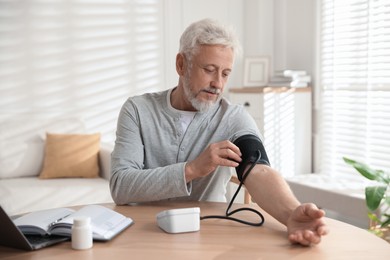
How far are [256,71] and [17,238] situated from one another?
11.7 feet

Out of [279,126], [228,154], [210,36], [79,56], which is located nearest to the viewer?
[228,154]

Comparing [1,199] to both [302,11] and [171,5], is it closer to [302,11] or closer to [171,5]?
[171,5]

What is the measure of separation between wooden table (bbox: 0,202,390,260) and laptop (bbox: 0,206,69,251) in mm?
13

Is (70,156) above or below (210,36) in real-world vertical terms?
below

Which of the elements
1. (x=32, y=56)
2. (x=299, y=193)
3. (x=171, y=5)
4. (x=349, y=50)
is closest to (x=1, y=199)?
(x=32, y=56)

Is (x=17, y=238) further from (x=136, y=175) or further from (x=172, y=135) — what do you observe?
(x=172, y=135)

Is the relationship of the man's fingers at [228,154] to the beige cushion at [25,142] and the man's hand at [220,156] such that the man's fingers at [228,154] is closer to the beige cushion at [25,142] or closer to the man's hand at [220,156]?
the man's hand at [220,156]

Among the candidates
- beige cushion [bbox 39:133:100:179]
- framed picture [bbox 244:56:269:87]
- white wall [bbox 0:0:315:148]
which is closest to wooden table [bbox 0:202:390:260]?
beige cushion [bbox 39:133:100:179]

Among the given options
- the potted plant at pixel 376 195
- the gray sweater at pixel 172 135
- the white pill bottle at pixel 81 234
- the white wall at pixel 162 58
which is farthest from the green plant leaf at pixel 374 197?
the white pill bottle at pixel 81 234

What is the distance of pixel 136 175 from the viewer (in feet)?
5.72

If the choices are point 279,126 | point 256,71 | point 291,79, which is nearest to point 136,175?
point 279,126

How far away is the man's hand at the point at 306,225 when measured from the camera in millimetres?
1308

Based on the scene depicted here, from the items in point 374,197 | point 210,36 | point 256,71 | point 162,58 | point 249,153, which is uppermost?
point 210,36

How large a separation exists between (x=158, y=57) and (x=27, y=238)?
3485 millimetres
